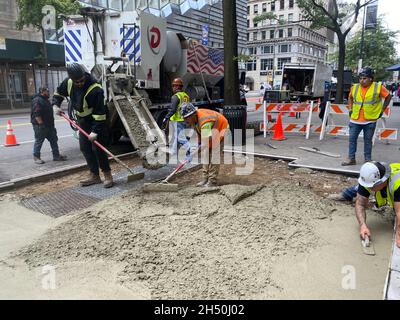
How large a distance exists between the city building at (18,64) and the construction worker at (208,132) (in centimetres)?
1961

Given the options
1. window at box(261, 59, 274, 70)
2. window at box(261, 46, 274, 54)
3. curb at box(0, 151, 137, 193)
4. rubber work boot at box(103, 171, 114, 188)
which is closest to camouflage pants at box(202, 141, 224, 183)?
rubber work boot at box(103, 171, 114, 188)

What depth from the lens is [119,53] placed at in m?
7.97

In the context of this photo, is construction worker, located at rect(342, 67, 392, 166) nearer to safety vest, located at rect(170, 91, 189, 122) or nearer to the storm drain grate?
safety vest, located at rect(170, 91, 189, 122)

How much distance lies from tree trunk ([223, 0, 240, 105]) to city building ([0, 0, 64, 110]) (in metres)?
16.7

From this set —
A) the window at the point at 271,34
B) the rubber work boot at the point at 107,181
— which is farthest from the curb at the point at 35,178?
the window at the point at 271,34

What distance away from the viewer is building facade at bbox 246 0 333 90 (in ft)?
220

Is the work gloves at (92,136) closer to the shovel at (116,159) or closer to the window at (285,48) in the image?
the shovel at (116,159)

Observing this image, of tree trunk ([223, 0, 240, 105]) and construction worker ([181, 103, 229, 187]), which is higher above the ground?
tree trunk ([223, 0, 240, 105])

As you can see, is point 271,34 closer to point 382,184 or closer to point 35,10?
point 35,10

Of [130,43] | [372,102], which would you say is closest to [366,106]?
[372,102]

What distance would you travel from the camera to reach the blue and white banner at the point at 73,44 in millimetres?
8242

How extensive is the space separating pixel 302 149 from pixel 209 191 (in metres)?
3.92
